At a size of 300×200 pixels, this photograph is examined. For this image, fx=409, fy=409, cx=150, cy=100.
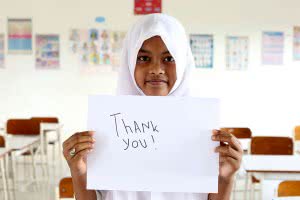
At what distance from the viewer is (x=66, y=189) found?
230 centimetres

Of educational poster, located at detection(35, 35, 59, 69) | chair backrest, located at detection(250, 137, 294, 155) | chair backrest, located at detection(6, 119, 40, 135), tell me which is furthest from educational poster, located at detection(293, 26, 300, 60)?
chair backrest, located at detection(6, 119, 40, 135)

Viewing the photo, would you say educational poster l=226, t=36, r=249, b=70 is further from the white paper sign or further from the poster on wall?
the white paper sign

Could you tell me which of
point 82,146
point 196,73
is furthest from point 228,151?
point 196,73

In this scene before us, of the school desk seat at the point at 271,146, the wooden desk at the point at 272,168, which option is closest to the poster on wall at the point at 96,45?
the school desk seat at the point at 271,146

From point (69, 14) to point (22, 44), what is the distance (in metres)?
0.87

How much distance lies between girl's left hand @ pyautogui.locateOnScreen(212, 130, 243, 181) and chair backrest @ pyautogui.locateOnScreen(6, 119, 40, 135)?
13.6 feet

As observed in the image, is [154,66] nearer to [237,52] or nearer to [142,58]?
[142,58]

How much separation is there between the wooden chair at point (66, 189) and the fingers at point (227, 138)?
131 centimetres

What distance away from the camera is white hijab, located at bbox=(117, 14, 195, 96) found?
→ 1272 millimetres

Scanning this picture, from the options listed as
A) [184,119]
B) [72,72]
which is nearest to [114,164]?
[184,119]

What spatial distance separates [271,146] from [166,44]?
2.98 m

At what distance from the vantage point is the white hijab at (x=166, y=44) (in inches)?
50.1

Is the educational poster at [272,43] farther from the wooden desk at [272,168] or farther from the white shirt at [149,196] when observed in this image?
the white shirt at [149,196]

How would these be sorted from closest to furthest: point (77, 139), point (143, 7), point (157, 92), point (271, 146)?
1. point (77, 139)
2. point (157, 92)
3. point (271, 146)
4. point (143, 7)
